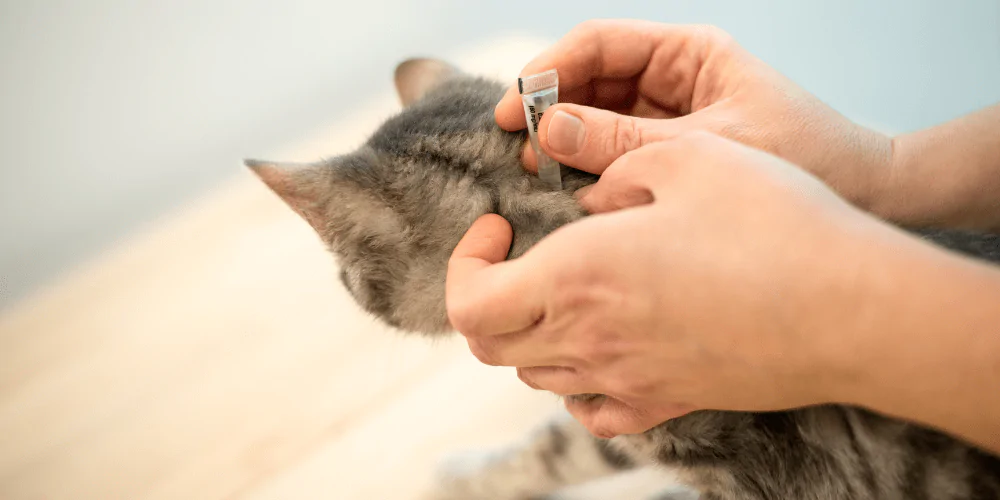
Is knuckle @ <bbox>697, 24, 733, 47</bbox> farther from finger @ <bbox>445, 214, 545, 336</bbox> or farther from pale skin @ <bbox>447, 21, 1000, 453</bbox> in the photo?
finger @ <bbox>445, 214, 545, 336</bbox>

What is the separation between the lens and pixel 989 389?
19.7 inches

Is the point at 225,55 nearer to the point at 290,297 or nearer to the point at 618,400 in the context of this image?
the point at 290,297

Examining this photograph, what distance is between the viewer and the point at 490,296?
0.62 metres

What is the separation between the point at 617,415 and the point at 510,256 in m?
0.24

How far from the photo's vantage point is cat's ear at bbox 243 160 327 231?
76 cm

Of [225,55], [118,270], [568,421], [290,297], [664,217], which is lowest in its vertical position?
[568,421]

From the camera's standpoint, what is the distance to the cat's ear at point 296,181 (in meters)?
0.76

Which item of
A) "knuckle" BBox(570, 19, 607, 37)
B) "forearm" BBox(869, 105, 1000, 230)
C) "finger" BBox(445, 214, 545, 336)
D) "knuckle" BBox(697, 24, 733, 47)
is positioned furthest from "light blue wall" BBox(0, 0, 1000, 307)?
"finger" BBox(445, 214, 545, 336)

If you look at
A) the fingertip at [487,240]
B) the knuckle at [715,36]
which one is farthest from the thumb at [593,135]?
the knuckle at [715,36]

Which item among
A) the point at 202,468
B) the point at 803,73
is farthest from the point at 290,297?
the point at 803,73

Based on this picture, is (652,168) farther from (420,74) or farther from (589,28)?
(420,74)

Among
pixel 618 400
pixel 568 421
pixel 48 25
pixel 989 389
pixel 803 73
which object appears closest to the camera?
pixel 989 389

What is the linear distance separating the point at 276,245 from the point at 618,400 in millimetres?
1052

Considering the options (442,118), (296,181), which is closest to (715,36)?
(442,118)
